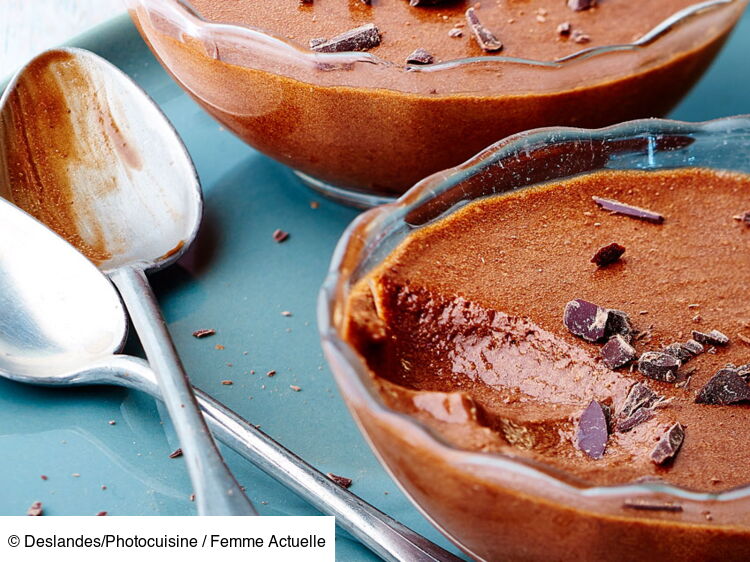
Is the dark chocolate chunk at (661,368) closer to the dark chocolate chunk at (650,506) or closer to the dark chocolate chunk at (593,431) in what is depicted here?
the dark chocolate chunk at (593,431)

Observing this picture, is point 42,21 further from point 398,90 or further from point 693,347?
point 693,347

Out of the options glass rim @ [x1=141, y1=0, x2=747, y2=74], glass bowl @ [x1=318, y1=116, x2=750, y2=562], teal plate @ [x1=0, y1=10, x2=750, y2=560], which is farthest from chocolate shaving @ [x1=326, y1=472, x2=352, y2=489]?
glass rim @ [x1=141, y1=0, x2=747, y2=74]

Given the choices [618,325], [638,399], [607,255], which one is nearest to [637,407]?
[638,399]

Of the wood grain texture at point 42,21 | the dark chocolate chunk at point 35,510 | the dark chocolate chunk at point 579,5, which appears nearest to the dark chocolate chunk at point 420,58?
the dark chocolate chunk at point 579,5

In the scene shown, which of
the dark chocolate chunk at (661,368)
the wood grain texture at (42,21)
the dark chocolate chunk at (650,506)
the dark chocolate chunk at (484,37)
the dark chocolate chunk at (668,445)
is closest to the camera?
the dark chocolate chunk at (650,506)

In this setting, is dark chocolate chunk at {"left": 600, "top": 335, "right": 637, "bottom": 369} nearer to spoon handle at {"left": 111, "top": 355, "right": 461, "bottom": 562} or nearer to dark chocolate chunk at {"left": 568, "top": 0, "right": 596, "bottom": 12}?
spoon handle at {"left": 111, "top": 355, "right": 461, "bottom": 562}
